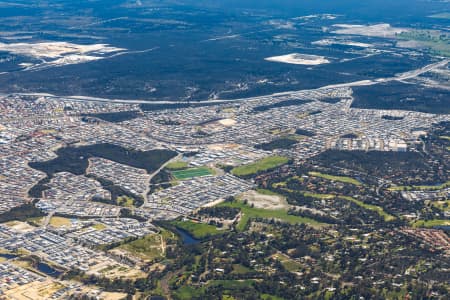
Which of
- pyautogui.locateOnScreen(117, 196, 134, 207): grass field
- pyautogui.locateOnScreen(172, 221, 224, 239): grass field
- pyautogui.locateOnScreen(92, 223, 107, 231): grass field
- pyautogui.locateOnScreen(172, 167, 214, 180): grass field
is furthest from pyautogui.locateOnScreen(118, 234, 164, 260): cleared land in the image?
pyautogui.locateOnScreen(172, 167, 214, 180): grass field

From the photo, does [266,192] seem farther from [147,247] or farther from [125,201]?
[147,247]

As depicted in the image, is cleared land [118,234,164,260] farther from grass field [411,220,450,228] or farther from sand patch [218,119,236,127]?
sand patch [218,119,236,127]

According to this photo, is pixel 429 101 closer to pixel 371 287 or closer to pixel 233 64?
pixel 233 64

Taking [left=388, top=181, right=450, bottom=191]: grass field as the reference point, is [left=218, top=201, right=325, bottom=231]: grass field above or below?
above

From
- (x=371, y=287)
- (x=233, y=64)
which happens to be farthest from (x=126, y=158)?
(x=233, y=64)

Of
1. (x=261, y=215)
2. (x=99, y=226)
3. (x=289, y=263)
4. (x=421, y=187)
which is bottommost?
(x=421, y=187)

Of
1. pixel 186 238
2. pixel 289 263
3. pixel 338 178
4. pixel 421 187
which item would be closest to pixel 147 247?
pixel 186 238

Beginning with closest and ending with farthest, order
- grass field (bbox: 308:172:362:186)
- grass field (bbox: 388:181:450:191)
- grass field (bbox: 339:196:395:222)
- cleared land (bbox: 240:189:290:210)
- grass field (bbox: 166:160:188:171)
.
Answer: grass field (bbox: 339:196:395:222)
cleared land (bbox: 240:189:290:210)
grass field (bbox: 388:181:450:191)
grass field (bbox: 308:172:362:186)
grass field (bbox: 166:160:188:171)

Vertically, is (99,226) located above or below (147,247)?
above
